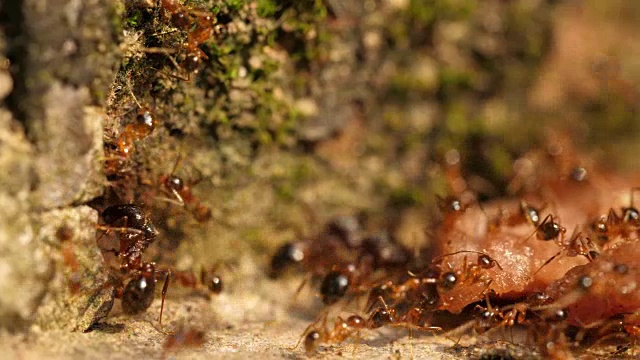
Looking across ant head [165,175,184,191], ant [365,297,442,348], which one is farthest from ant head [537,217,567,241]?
ant head [165,175,184,191]

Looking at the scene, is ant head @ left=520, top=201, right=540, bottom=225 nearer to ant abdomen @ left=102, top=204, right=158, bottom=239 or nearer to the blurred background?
the blurred background

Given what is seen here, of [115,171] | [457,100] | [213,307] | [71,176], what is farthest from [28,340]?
[457,100]

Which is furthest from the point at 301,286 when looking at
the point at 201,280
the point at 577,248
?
the point at 577,248

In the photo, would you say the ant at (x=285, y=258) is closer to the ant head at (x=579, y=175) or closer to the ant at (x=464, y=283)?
the ant at (x=464, y=283)

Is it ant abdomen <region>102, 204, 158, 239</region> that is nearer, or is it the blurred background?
the blurred background

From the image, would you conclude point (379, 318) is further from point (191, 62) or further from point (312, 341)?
point (191, 62)

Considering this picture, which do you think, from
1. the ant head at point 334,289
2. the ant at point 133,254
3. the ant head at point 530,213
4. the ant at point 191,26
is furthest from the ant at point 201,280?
the ant head at point 530,213

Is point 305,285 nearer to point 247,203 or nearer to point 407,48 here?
point 247,203
